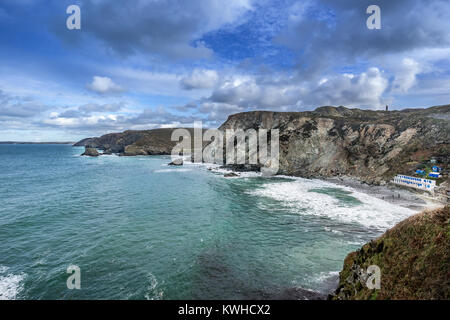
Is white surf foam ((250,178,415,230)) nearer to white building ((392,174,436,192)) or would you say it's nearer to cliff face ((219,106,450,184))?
white building ((392,174,436,192))

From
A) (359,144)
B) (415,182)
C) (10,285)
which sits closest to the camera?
(10,285)

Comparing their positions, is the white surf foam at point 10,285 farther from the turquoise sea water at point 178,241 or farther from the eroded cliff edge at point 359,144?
the eroded cliff edge at point 359,144

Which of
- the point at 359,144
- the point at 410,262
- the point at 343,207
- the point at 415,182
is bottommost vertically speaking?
the point at 343,207

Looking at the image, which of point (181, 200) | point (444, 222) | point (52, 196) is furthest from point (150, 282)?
point (52, 196)

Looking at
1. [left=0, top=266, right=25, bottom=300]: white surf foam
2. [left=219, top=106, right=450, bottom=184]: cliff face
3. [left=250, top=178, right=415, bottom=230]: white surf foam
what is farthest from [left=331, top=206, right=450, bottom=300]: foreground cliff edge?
[left=219, top=106, right=450, bottom=184]: cliff face

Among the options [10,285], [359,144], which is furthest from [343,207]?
[359,144]

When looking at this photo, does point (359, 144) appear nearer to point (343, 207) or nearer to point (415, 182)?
point (415, 182)

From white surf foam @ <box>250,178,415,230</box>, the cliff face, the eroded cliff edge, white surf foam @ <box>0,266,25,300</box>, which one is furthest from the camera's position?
the cliff face
